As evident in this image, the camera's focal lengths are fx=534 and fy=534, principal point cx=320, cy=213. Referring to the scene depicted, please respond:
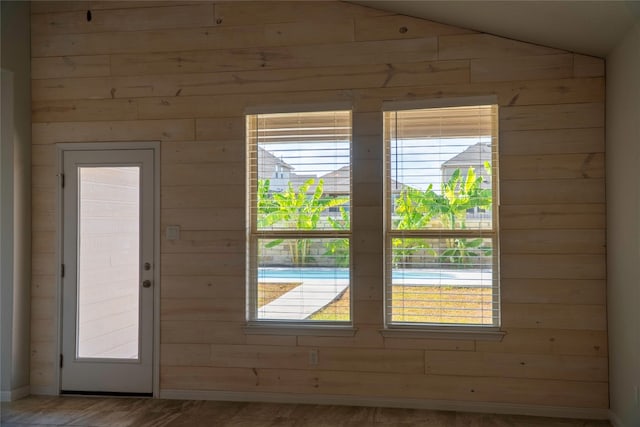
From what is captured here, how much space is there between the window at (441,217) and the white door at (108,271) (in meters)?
1.93

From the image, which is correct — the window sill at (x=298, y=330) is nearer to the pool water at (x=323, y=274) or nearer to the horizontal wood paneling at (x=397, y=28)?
the pool water at (x=323, y=274)

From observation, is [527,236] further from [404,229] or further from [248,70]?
[248,70]

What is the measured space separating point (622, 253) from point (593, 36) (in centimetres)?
139

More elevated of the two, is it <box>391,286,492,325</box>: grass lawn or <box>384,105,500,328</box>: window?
<box>384,105,500,328</box>: window

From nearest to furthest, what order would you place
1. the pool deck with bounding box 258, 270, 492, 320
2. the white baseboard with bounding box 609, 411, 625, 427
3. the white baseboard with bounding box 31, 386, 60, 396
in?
the white baseboard with bounding box 609, 411, 625, 427 → the pool deck with bounding box 258, 270, 492, 320 → the white baseboard with bounding box 31, 386, 60, 396

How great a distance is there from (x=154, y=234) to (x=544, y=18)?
10.5 feet

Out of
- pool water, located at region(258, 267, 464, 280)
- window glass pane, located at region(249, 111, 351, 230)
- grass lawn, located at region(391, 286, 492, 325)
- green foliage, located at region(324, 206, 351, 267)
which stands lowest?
grass lawn, located at region(391, 286, 492, 325)

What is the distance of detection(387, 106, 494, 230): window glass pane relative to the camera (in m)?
3.92

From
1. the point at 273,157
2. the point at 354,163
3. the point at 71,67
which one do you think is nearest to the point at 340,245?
the point at 354,163

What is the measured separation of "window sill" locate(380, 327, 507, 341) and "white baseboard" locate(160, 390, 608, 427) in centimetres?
46

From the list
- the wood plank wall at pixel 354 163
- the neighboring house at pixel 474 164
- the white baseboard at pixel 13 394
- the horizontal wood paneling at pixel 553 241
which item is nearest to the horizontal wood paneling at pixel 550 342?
the wood plank wall at pixel 354 163

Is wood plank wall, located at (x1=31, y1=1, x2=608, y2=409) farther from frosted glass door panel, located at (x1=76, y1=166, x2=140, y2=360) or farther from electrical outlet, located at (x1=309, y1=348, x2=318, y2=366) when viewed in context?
frosted glass door panel, located at (x1=76, y1=166, x2=140, y2=360)

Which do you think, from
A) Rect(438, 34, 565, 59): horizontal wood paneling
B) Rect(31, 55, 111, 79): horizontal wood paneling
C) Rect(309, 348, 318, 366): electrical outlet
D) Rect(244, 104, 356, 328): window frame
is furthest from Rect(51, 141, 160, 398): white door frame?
Rect(438, 34, 565, 59): horizontal wood paneling

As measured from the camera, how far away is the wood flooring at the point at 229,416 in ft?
12.0
